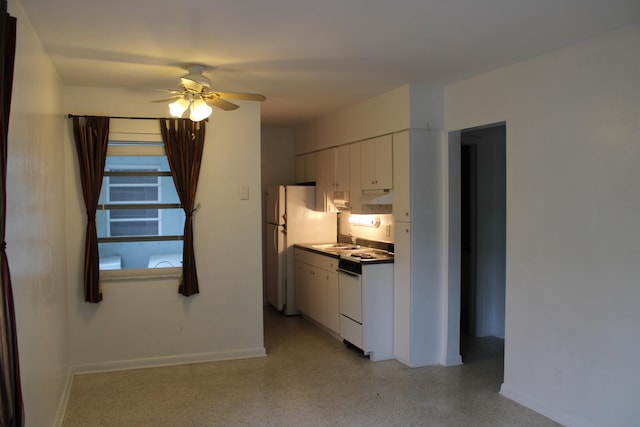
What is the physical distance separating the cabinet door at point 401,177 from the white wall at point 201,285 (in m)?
1.34

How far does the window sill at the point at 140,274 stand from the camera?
4.51m

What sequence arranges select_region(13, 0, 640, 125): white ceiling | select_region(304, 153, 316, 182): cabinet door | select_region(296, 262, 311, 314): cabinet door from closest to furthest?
select_region(13, 0, 640, 125): white ceiling → select_region(296, 262, 311, 314): cabinet door → select_region(304, 153, 316, 182): cabinet door

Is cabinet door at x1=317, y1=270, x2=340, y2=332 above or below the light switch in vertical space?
below

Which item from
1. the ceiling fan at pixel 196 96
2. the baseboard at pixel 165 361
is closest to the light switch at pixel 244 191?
the ceiling fan at pixel 196 96

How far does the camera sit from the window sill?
451cm

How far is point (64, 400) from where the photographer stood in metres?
3.73

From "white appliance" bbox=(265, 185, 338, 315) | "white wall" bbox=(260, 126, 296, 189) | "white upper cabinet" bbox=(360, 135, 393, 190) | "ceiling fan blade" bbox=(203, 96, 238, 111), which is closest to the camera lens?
"ceiling fan blade" bbox=(203, 96, 238, 111)

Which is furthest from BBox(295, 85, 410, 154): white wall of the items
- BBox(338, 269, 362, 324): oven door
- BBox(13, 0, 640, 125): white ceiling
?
BBox(338, 269, 362, 324): oven door

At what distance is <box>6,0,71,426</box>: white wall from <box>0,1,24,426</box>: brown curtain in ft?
0.89

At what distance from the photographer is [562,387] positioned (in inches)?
134

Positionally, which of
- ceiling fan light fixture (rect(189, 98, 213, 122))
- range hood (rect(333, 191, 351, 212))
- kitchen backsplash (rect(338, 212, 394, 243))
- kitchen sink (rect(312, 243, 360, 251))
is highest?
ceiling fan light fixture (rect(189, 98, 213, 122))

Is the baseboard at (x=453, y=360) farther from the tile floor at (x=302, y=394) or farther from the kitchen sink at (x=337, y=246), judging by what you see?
the kitchen sink at (x=337, y=246)

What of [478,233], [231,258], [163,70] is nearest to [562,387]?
[478,233]

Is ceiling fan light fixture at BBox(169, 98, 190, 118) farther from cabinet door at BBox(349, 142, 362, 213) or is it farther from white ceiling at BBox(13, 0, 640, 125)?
cabinet door at BBox(349, 142, 362, 213)
